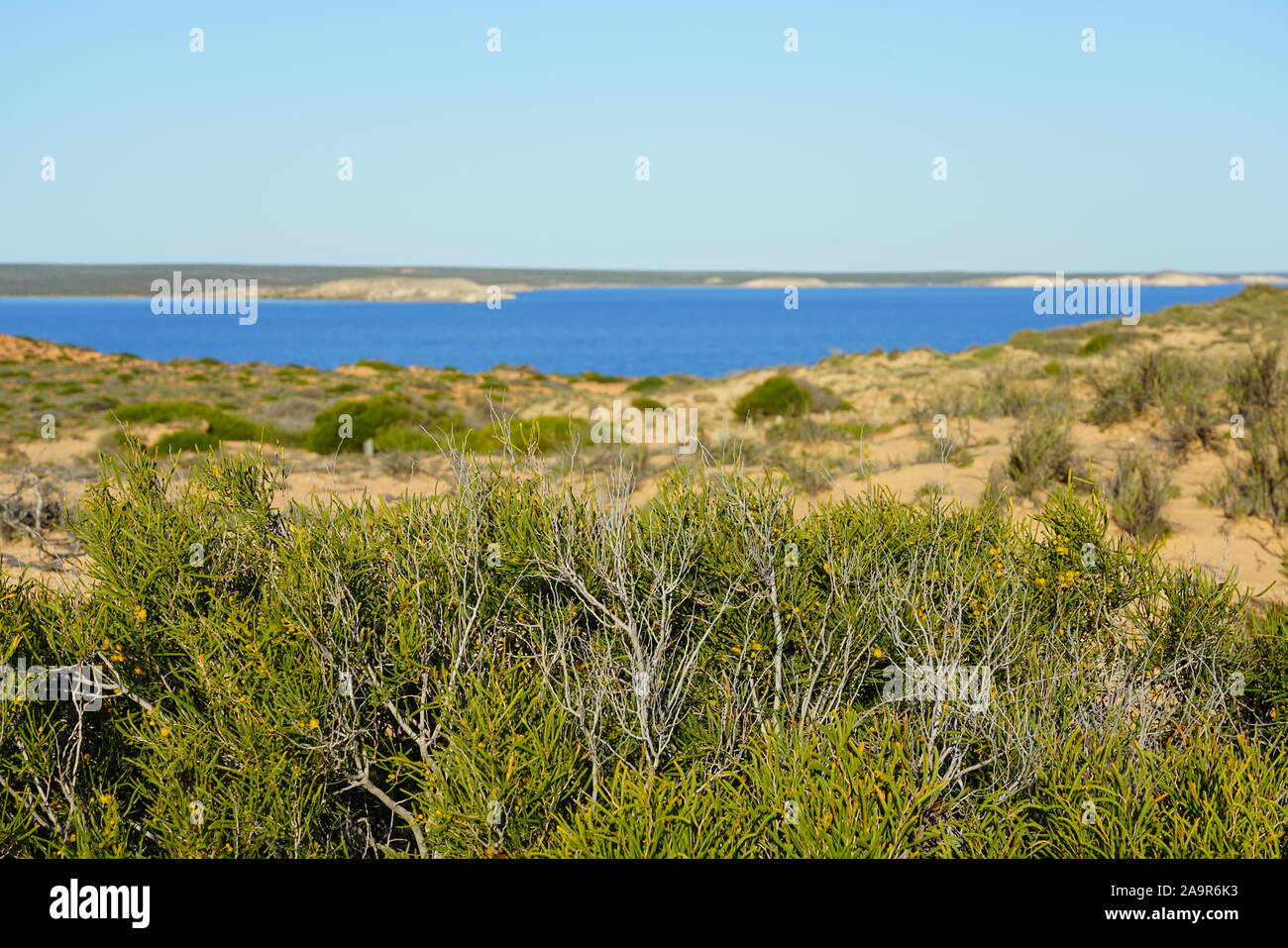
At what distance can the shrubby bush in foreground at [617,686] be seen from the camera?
285 cm

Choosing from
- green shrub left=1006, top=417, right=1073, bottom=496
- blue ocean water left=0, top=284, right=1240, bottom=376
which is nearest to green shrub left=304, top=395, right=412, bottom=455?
green shrub left=1006, top=417, right=1073, bottom=496

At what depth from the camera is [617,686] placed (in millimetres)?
3795

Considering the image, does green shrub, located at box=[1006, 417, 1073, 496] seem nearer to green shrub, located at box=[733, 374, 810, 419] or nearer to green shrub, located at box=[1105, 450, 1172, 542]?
green shrub, located at box=[1105, 450, 1172, 542]

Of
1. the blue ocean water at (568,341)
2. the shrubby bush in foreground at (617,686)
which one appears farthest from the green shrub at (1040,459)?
the blue ocean water at (568,341)

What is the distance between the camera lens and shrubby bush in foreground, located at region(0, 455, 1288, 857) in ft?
9.36

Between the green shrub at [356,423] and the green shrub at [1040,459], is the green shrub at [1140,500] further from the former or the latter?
the green shrub at [356,423]

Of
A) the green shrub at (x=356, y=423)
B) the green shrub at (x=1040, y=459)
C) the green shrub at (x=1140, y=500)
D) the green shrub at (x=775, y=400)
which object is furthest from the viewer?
the green shrub at (x=775, y=400)

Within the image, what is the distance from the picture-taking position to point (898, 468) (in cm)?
1262

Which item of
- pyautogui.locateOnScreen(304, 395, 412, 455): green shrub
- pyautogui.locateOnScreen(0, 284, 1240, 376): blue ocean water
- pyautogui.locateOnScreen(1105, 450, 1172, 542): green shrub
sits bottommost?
pyautogui.locateOnScreen(1105, 450, 1172, 542): green shrub

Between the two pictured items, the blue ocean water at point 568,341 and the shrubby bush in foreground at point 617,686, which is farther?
the blue ocean water at point 568,341

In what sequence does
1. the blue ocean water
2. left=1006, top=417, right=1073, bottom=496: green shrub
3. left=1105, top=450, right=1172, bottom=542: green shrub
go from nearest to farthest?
left=1105, top=450, right=1172, bottom=542: green shrub < left=1006, top=417, right=1073, bottom=496: green shrub < the blue ocean water
